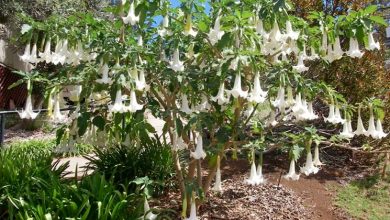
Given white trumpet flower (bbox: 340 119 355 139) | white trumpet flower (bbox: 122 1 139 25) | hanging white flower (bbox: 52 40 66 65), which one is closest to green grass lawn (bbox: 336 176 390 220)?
white trumpet flower (bbox: 340 119 355 139)

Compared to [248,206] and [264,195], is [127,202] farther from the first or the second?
[264,195]

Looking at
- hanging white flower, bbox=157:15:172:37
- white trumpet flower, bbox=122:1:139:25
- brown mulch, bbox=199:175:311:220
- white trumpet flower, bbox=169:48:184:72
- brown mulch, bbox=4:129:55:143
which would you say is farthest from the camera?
brown mulch, bbox=4:129:55:143

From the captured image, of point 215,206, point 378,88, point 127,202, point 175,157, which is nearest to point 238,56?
point 175,157

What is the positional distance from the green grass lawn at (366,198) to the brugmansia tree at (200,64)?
189 centimetres

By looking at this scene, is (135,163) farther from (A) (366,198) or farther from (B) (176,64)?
(A) (366,198)

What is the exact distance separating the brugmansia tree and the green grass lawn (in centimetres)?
189

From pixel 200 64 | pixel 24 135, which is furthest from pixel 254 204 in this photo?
pixel 24 135

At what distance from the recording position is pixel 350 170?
254 inches

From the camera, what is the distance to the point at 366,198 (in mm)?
5445

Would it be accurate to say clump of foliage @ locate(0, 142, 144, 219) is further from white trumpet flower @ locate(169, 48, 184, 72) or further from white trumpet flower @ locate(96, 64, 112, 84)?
white trumpet flower @ locate(169, 48, 184, 72)

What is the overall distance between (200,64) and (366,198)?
3109 mm

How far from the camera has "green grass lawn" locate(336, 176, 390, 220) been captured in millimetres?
4992

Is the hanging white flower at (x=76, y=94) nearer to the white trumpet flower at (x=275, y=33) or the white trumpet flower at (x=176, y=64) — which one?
the white trumpet flower at (x=176, y=64)

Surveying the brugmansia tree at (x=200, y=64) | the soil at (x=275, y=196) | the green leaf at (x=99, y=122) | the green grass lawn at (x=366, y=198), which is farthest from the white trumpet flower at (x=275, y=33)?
the green grass lawn at (x=366, y=198)
